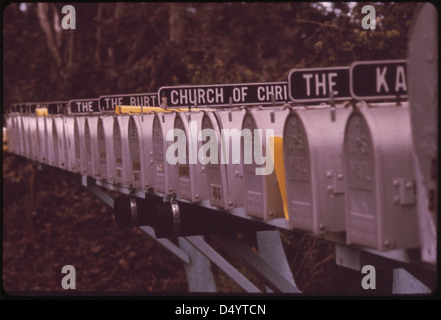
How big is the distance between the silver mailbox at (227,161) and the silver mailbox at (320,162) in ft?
3.39

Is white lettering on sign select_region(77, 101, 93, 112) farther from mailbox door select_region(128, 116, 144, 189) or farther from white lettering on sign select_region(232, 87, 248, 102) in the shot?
white lettering on sign select_region(232, 87, 248, 102)

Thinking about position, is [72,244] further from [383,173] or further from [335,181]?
[383,173]

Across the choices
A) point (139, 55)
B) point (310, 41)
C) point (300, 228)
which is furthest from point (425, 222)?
point (139, 55)

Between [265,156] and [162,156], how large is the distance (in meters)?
1.87

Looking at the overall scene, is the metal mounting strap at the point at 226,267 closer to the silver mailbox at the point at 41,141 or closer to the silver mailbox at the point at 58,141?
the silver mailbox at the point at 58,141

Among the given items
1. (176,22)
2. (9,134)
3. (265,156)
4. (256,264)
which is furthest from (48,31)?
(265,156)

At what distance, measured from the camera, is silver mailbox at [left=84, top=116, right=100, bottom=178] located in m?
8.93

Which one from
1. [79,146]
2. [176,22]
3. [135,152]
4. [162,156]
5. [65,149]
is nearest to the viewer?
[162,156]

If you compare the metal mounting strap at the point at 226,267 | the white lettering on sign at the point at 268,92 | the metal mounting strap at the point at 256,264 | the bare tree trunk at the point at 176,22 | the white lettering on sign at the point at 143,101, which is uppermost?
the bare tree trunk at the point at 176,22

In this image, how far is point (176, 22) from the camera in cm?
1884

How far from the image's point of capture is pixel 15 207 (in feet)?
69.3

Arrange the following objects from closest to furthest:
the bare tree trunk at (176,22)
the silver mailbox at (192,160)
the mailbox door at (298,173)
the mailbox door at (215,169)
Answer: the mailbox door at (298,173) < the mailbox door at (215,169) < the silver mailbox at (192,160) < the bare tree trunk at (176,22)

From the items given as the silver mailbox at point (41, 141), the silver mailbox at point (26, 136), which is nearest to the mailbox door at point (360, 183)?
the silver mailbox at point (41, 141)

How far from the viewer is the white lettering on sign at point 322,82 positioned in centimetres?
467
